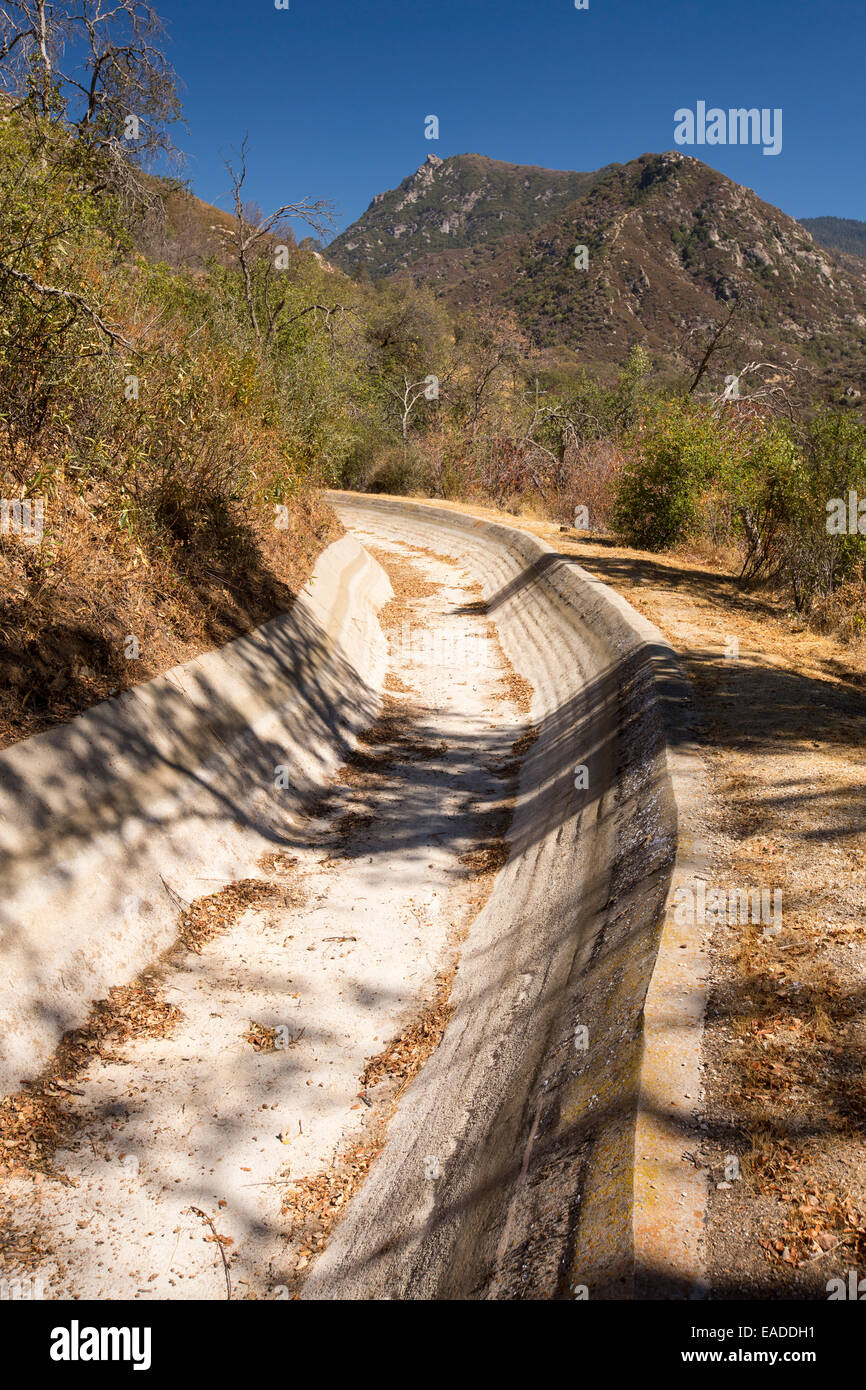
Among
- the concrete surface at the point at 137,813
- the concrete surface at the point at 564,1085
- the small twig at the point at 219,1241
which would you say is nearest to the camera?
the concrete surface at the point at 564,1085

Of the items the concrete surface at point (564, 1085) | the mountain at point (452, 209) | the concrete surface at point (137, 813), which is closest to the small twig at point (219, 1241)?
the concrete surface at point (564, 1085)

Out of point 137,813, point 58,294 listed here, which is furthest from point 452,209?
point 137,813

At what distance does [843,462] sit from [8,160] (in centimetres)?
948

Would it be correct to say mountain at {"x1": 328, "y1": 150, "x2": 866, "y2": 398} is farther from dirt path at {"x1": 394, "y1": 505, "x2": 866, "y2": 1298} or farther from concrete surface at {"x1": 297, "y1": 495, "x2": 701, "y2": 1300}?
concrete surface at {"x1": 297, "y1": 495, "x2": 701, "y2": 1300}

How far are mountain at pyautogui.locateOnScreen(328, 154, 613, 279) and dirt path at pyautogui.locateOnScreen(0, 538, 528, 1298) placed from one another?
468ft

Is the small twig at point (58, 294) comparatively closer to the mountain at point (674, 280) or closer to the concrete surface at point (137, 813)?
the concrete surface at point (137, 813)

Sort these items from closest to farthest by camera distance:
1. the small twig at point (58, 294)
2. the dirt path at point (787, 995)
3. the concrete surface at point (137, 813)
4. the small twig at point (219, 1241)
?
the dirt path at point (787, 995) < the small twig at point (219, 1241) < the concrete surface at point (137, 813) < the small twig at point (58, 294)

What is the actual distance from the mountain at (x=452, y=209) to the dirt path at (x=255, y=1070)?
143 m

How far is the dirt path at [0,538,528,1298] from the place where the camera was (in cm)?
326

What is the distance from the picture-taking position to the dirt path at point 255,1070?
10.7 ft

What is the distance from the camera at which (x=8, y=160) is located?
6.24 meters

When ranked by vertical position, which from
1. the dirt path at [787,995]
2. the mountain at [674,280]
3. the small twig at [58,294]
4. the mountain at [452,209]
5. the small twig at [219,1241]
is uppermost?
the mountain at [452,209]

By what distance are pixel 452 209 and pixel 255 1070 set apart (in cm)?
18845
